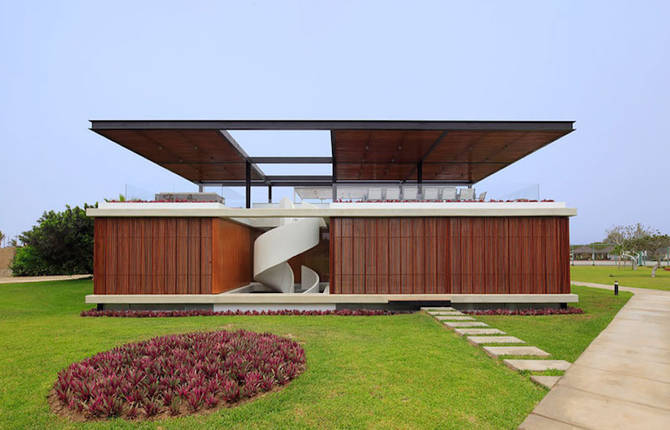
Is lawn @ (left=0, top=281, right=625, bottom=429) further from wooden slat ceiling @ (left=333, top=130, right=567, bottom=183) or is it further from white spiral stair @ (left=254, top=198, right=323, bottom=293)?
wooden slat ceiling @ (left=333, top=130, right=567, bottom=183)

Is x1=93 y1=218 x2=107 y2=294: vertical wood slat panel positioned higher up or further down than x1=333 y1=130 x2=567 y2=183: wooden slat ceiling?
further down

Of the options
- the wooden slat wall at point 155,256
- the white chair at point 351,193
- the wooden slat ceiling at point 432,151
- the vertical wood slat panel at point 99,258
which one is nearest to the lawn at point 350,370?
the vertical wood slat panel at point 99,258

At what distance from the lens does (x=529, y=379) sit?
18.2 ft

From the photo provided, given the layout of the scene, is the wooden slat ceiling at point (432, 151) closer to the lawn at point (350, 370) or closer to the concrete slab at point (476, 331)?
the lawn at point (350, 370)

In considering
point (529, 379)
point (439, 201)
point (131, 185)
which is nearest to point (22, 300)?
point (131, 185)

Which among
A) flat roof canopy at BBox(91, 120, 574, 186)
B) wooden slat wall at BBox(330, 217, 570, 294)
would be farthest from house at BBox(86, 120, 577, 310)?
flat roof canopy at BBox(91, 120, 574, 186)

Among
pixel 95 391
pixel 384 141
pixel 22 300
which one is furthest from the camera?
pixel 22 300

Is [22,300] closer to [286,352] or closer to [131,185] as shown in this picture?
[131,185]

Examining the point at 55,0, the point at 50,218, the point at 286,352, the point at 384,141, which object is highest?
the point at 55,0

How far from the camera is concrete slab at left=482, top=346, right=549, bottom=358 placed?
6801 mm

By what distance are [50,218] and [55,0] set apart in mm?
14606

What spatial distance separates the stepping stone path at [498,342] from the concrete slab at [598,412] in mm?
546

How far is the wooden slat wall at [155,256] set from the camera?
12.7m

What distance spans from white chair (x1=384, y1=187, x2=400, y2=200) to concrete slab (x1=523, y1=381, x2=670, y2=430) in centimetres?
900
